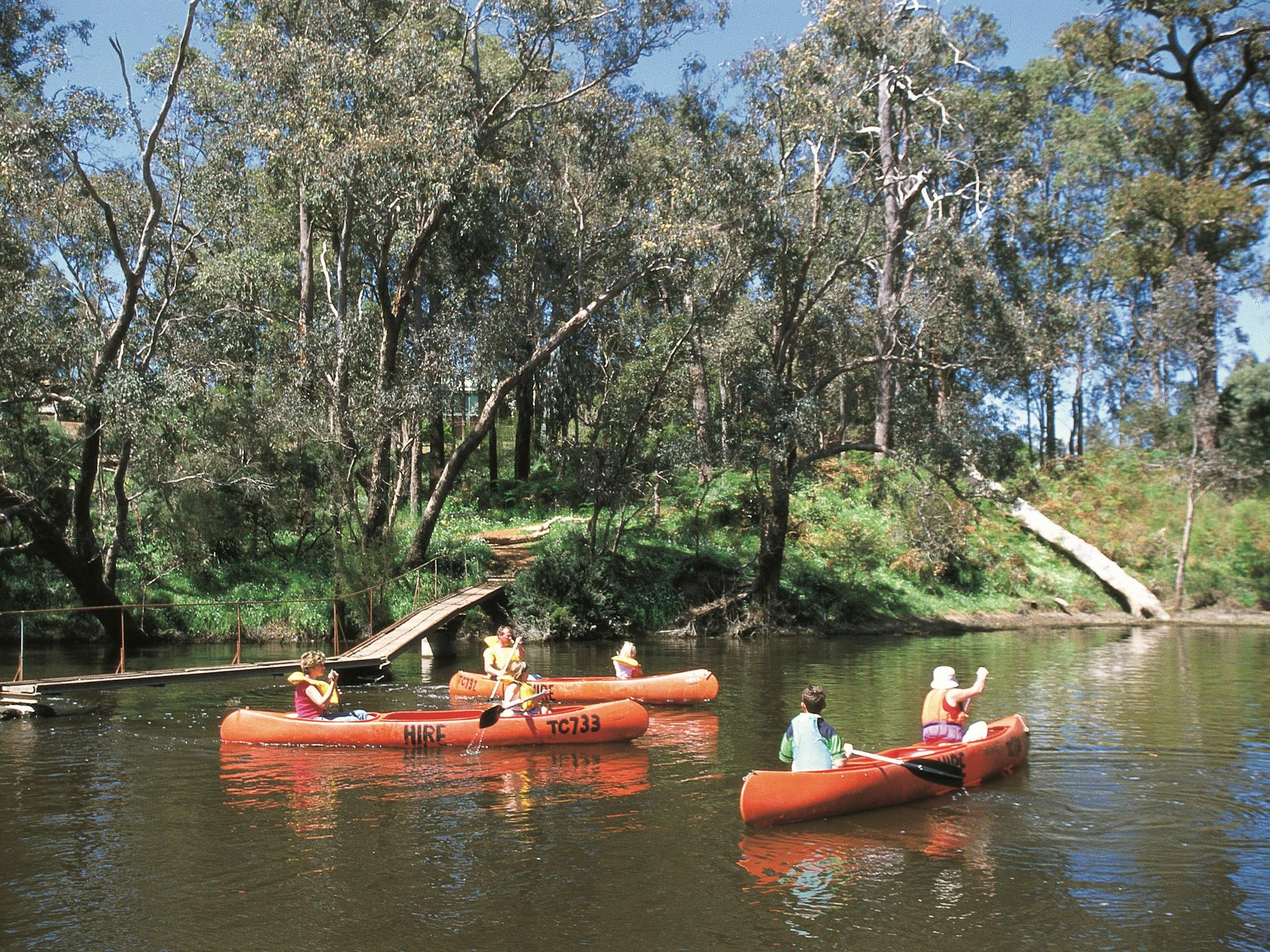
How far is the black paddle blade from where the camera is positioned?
34.5ft

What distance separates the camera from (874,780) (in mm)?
10172

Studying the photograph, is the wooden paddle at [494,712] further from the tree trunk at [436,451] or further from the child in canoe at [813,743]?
the tree trunk at [436,451]

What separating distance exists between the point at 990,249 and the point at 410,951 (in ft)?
82.1

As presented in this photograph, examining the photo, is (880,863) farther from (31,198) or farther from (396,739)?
(31,198)

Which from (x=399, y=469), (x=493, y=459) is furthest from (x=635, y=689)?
(x=493, y=459)

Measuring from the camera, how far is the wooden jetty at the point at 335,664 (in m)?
15.8

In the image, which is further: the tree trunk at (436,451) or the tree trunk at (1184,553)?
the tree trunk at (436,451)

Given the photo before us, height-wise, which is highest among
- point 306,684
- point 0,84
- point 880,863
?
point 0,84

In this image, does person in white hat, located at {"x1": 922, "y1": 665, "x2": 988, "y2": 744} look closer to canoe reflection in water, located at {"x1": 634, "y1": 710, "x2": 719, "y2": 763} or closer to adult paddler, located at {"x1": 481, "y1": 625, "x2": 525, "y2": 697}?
canoe reflection in water, located at {"x1": 634, "y1": 710, "x2": 719, "y2": 763}

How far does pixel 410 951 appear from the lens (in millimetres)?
6984

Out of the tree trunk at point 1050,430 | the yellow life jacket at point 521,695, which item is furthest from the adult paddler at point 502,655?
the tree trunk at point 1050,430

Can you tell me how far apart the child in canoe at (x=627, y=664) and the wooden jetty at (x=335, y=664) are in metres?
4.47

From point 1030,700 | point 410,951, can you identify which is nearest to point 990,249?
point 1030,700

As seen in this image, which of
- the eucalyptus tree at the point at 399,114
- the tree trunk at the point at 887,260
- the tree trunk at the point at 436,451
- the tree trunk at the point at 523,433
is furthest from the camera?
the tree trunk at the point at 523,433
